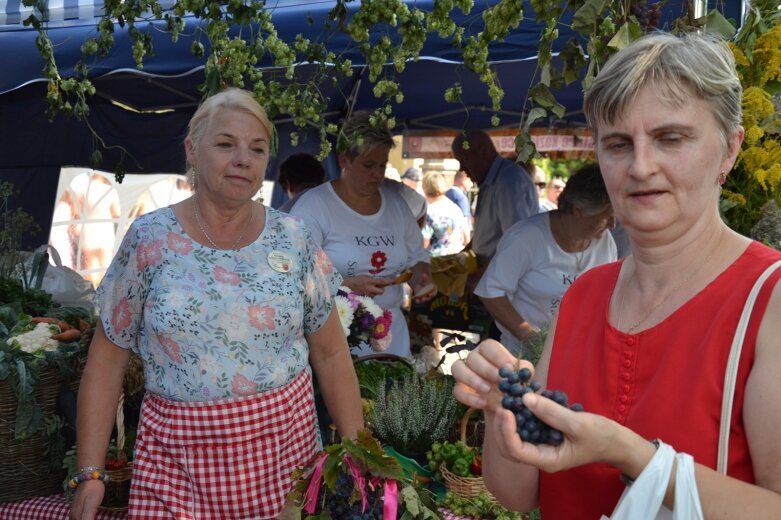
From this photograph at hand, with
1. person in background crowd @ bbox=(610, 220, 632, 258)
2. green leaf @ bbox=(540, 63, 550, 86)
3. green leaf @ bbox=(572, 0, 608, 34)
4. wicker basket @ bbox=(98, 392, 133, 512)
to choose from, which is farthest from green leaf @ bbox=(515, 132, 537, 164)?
person in background crowd @ bbox=(610, 220, 632, 258)

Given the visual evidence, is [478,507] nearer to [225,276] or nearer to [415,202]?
[225,276]

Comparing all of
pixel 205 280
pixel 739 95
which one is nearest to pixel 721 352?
pixel 739 95

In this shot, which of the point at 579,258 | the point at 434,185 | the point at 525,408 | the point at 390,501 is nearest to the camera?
the point at 525,408

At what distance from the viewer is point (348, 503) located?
5.78ft

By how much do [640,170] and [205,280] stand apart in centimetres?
132

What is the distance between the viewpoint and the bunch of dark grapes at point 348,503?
175cm

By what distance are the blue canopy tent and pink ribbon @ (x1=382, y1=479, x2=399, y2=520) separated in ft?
7.70

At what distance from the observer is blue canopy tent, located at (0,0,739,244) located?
13.0ft

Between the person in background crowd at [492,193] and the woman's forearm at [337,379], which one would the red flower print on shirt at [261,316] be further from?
the person in background crowd at [492,193]

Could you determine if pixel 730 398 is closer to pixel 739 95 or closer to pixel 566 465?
pixel 566 465

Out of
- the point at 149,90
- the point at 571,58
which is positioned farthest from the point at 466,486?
the point at 149,90

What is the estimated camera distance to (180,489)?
2305 millimetres

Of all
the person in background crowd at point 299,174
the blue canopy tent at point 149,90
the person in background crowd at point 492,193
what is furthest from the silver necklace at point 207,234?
the person in background crowd at point 299,174

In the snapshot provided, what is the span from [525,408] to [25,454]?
2591 mm
